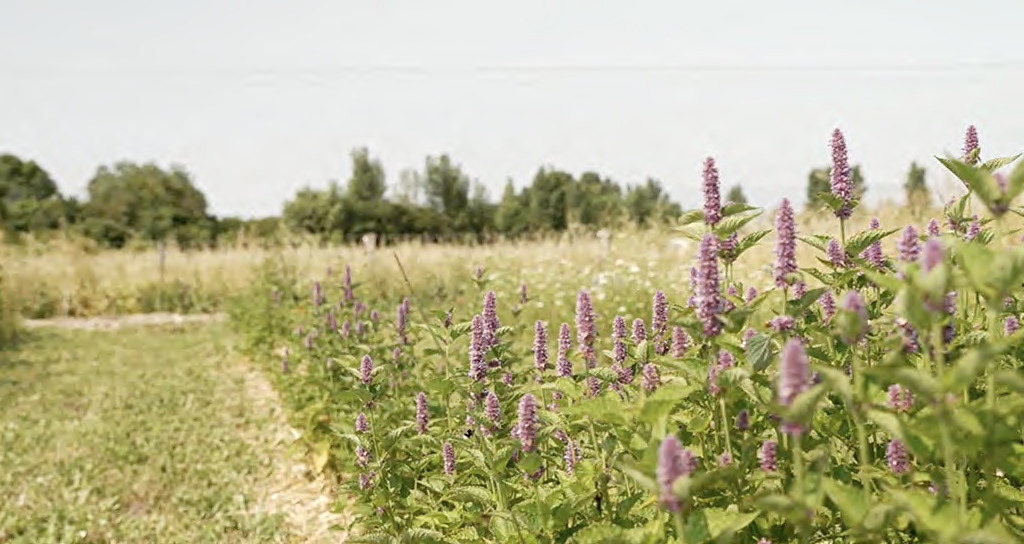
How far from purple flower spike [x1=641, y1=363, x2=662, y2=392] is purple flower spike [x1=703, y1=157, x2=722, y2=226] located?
39 cm

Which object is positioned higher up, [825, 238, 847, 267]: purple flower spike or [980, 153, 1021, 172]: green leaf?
[980, 153, 1021, 172]: green leaf

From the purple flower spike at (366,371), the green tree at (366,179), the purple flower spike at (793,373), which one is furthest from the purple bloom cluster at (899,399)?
the green tree at (366,179)

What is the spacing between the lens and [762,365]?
5.30 feet

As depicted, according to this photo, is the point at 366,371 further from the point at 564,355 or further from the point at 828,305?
the point at 828,305

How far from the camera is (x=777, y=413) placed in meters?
1.25

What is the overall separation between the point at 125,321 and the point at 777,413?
1400 centimetres

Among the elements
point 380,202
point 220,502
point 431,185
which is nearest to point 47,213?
point 380,202

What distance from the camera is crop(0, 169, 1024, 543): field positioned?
1.30 m

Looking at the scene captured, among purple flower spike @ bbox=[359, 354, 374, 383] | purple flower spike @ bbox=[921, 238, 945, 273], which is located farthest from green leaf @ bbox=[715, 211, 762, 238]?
purple flower spike @ bbox=[359, 354, 374, 383]

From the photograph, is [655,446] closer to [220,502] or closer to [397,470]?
[397,470]

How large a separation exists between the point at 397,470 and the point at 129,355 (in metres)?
7.94

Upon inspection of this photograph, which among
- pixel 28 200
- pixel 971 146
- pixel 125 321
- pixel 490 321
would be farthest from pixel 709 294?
pixel 28 200

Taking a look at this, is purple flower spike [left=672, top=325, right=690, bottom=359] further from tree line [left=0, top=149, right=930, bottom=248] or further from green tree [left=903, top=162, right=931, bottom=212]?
tree line [left=0, top=149, right=930, bottom=248]

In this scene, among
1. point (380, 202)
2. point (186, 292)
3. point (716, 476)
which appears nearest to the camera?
point (716, 476)
